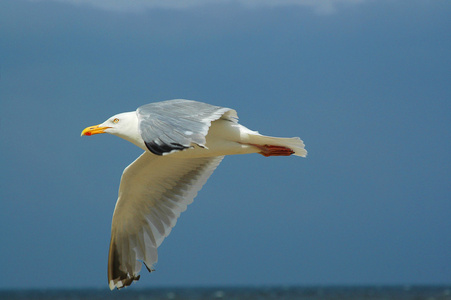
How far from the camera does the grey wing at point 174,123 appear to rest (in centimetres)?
489

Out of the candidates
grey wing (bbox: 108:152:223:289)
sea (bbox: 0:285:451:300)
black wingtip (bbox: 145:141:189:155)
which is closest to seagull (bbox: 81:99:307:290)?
grey wing (bbox: 108:152:223:289)

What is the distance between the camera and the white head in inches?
260

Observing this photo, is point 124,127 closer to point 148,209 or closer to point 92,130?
point 92,130

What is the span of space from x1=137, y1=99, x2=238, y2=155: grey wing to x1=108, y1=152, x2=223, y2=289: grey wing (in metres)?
2.28

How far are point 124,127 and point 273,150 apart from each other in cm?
155

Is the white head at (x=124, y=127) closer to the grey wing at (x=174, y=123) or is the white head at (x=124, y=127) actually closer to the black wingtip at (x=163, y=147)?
the grey wing at (x=174, y=123)

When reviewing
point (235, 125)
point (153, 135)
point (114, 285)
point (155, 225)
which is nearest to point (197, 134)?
Answer: point (153, 135)

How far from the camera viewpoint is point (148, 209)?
8438mm

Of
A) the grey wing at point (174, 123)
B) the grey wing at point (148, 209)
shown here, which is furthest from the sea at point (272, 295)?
the grey wing at point (174, 123)

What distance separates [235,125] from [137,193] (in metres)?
2.11

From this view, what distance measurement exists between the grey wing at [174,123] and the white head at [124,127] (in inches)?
27.8

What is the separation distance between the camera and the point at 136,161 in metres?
7.92

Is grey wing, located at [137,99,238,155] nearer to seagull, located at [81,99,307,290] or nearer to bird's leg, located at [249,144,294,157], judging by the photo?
seagull, located at [81,99,307,290]

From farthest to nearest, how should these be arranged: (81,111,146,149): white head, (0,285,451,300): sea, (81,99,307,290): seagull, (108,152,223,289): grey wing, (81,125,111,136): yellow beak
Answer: (0,285,451,300): sea, (108,152,223,289): grey wing, (81,125,111,136): yellow beak, (81,99,307,290): seagull, (81,111,146,149): white head
